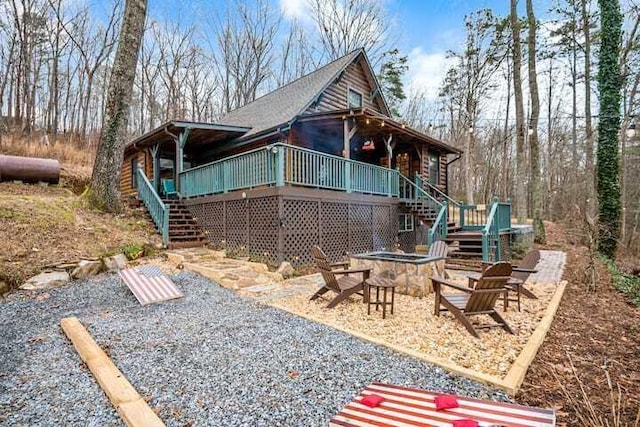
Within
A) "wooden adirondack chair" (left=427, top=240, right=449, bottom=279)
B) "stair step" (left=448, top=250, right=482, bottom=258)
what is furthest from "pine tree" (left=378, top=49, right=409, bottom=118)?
"wooden adirondack chair" (left=427, top=240, right=449, bottom=279)

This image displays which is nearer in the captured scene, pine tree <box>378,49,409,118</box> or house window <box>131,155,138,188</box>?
house window <box>131,155,138,188</box>

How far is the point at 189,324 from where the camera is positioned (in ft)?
14.0

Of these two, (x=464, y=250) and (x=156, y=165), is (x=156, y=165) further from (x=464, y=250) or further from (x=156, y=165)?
(x=464, y=250)

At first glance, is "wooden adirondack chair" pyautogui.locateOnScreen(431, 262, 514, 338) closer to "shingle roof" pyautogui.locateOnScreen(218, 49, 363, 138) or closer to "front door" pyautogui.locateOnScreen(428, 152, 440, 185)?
"shingle roof" pyautogui.locateOnScreen(218, 49, 363, 138)

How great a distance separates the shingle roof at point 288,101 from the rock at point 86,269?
6151 millimetres

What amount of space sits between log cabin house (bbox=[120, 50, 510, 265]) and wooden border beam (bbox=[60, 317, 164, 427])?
455 cm

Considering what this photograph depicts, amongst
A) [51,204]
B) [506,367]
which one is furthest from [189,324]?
[51,204]

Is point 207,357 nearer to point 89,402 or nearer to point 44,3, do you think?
point 89,402

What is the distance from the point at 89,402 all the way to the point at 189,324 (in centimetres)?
174

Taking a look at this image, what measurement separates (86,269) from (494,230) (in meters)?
10.0

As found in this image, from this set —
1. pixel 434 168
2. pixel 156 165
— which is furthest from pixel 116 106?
pixel 434 168

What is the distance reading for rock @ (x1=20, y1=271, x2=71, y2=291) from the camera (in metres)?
5.57

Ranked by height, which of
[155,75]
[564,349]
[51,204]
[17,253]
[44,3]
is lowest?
[564,349]

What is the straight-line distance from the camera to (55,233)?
7.29 metres
